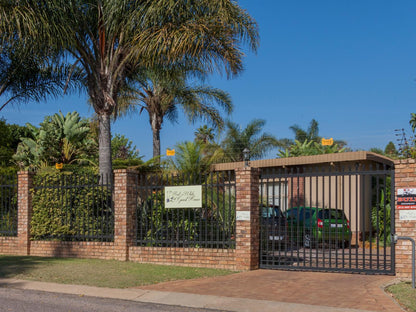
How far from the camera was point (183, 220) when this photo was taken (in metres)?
12.8

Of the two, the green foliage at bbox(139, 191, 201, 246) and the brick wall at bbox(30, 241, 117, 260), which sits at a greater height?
the green foliage at bbox(139, 191, 201, 246)

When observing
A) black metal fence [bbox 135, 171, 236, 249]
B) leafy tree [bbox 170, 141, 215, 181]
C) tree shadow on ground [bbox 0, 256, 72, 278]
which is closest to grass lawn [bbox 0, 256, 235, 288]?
tree shadow on ground [bbox 0, 256, 72, 278]

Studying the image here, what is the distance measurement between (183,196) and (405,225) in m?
5.38

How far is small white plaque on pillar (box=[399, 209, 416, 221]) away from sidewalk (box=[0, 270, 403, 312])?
1.26 metres

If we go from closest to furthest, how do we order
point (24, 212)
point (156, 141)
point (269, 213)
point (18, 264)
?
point (18, 264), point (24, 212), point (269, 213), point (156, 141)

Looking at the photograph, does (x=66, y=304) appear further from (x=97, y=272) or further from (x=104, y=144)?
(x=104, y=144)

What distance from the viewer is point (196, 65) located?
15.9 metres

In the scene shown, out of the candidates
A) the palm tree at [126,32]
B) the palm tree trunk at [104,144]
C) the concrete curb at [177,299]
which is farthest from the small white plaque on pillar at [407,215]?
the palm tree trunk at [104,144]

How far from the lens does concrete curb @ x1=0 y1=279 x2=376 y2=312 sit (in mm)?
8016

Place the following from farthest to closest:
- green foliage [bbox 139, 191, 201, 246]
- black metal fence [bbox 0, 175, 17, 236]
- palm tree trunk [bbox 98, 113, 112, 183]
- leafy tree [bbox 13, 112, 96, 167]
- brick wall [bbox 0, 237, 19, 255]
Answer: leafy tree [bbox 13, 112, 96, 167] → black metal fence [bbox 0, 175, 17, 236] → palm tree trunk [bbox 98, 113, 112, 183] → brick wall [bbox 0, 237, 19, 255] → green foliage [bbox 139, 191, 201, 246]

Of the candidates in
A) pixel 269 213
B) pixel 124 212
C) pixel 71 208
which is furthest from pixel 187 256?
pixel 269 213

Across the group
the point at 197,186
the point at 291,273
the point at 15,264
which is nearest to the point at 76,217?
the point at 15,264

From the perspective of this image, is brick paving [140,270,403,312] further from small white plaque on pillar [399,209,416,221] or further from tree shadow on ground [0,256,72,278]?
tree shadow on ground [0,256,72,278]

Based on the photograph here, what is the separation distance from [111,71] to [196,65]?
8.76 ft
